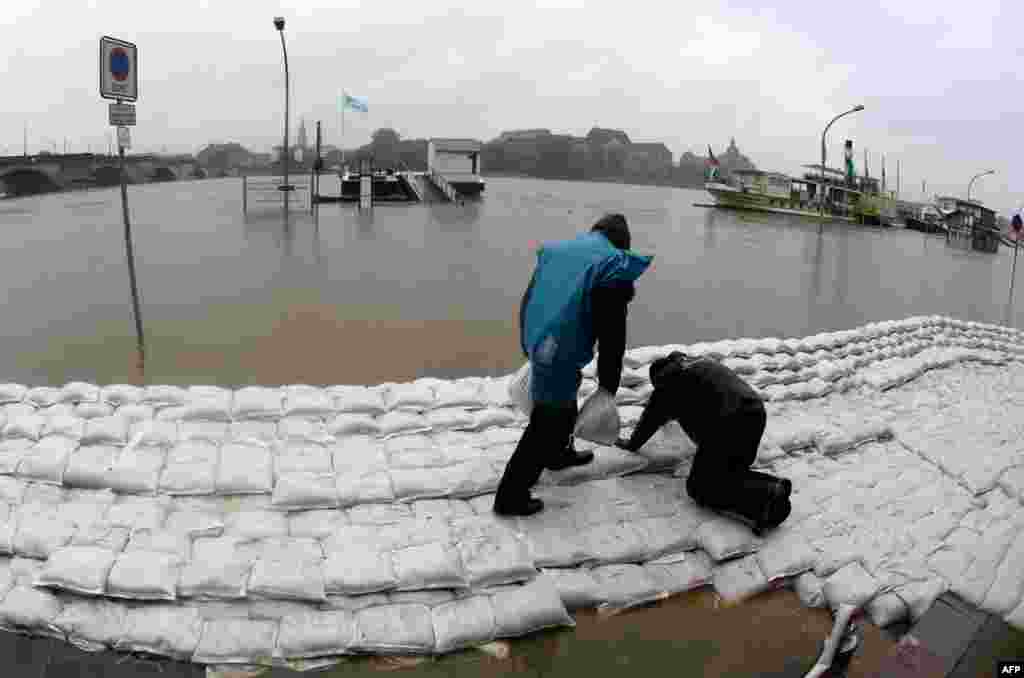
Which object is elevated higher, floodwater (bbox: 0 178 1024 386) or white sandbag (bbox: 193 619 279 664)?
floodwater (bbox: 0 178 1024 386)

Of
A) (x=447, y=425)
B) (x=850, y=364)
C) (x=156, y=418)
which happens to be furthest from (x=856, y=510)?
(x=156, y=418)

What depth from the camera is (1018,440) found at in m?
3.74

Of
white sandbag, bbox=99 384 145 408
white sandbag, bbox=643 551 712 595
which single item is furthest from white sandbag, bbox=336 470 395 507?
white sandbag, bbox=99 384 145 408

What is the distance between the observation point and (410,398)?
3.29 meters

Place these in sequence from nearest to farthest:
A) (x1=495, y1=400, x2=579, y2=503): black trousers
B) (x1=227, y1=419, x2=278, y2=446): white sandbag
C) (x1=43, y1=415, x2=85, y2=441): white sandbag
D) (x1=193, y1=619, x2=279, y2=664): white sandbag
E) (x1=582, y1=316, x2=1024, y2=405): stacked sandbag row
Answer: (x1=193, y1=619, x2=279, y2=664): white sandbag
(x1=495, y1=400, x2=579, y2=503): black trousers
(x1=43, y1=415, x2=85, y2=441): white sandbag
(x1=227, y1=419, x2=278, y2=446): white sandbag
(x1=582, y1=316, x2=1024, y2=405): stacked sandbag row

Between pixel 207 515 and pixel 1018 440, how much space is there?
12.9 ft

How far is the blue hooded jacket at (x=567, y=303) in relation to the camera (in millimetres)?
2279

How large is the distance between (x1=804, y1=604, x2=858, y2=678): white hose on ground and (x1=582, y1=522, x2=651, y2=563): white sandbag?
2.00 ft

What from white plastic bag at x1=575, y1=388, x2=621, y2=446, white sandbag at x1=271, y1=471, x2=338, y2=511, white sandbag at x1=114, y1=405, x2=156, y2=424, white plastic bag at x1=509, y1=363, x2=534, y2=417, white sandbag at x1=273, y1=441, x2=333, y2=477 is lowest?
white sandbag at x1=271, y1=471, x2=338, y2=511

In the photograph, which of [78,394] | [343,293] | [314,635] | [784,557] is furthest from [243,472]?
[343,293]

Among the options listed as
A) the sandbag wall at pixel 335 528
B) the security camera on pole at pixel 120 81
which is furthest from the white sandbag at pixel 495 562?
the security camera on pole at pixel 120 81

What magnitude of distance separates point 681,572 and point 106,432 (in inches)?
87.7

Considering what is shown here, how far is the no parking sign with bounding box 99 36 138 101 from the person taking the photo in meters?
3.85

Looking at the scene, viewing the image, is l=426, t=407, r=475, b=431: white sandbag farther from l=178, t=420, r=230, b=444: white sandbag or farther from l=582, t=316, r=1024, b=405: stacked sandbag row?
l=178, t=420, r=230, b=444: white sandbag
